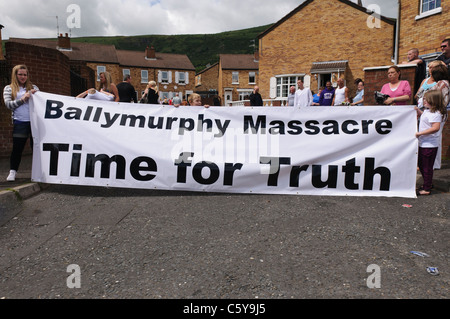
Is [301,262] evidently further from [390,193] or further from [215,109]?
[215,109]

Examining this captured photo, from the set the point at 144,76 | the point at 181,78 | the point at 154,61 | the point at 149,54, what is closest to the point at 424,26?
the point at 144,76

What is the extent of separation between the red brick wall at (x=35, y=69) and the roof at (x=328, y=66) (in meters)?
19.7

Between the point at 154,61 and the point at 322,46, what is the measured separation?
128 ft

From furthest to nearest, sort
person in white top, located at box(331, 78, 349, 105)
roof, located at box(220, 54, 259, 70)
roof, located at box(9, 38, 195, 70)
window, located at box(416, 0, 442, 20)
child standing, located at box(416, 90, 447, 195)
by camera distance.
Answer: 1. roof, located at box(220, 54, 259, 70)
2. roof, located at box(9, 38, 195, 70)
3. window, located at box(416, 0, 442, 20)
4. person in white top, located at box(331, 78, 349, 105)
5. child standing, located at box(416, 90, 447, 195)

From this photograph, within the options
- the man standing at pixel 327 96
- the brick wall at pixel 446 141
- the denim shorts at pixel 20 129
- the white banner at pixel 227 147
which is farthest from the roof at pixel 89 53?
the brick wall at pixel 446 141

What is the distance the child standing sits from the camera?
191 inches

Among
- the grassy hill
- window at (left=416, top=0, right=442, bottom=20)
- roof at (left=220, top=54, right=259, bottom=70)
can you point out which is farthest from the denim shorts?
the grassy hill

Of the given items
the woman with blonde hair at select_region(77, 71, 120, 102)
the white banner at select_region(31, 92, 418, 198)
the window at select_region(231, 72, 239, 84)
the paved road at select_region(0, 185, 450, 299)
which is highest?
the window at select_region(231, 72, 239, 84)

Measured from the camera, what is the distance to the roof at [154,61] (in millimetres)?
55606

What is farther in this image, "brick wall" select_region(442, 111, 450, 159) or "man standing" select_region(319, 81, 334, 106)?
"man standing" select_region(319, 81, 334, 106)

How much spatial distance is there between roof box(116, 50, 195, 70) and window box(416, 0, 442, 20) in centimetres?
4784

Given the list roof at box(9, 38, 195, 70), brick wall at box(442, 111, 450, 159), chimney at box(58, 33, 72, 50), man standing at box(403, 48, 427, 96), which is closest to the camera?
man standing at box(403, 48, 427, 96)

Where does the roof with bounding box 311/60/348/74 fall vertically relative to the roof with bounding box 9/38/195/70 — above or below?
below

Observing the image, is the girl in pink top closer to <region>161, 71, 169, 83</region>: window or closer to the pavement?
the pavement
